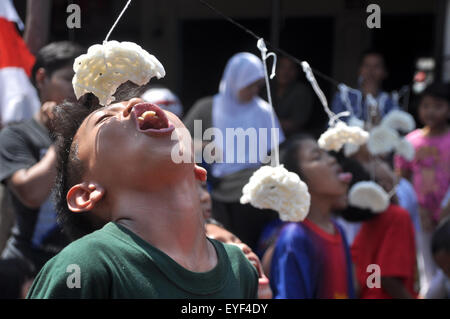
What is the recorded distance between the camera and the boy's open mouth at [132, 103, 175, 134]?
5.16 feet

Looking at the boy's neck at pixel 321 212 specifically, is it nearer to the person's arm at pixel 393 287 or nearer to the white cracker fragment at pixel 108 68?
the person's arm at pixel 393 287

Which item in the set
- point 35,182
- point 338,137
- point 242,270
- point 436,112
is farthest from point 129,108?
point 436,112

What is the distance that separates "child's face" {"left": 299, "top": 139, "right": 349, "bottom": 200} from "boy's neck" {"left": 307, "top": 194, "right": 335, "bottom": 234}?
32 millimetres

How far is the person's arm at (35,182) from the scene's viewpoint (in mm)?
2748

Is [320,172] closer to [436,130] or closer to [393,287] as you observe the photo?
[393,287]

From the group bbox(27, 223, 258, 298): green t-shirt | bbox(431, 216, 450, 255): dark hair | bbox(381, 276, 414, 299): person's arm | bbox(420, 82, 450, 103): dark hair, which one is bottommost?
bbox(381, 276, 414, 299): person's arm

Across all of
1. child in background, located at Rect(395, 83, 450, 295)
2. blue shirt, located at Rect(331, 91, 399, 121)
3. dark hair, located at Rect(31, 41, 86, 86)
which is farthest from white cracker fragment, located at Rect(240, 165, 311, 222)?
child in background, located at Rect(395, 83, 450, 295)

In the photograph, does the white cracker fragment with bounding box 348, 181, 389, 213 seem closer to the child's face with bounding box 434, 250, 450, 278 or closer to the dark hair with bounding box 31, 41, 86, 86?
the child's face with bounding box 434, 250, 450, 278

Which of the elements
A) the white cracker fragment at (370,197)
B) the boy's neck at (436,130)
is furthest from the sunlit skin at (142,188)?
the boy's neck at (436,130)

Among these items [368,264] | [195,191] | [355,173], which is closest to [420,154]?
[355,173]

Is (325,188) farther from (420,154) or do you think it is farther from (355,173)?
(420,154)

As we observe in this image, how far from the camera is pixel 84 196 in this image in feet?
5.31

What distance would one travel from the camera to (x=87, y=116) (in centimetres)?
179

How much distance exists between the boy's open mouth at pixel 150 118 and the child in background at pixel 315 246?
1.29m
